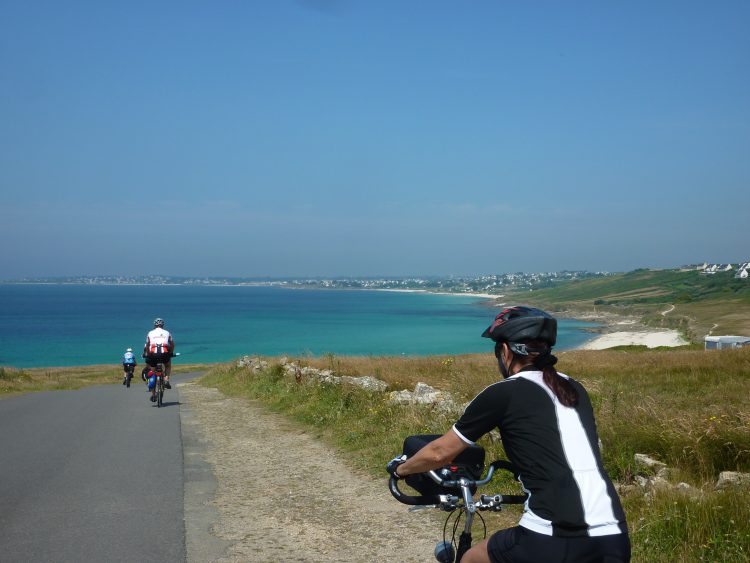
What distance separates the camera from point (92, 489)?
26.0 feet

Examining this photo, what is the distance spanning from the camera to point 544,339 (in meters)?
3.09

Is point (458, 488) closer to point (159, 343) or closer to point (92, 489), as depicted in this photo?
point (92, 489)

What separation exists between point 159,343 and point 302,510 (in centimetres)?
1061

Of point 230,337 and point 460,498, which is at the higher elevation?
point 460,498

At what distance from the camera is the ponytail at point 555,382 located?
2.91 m

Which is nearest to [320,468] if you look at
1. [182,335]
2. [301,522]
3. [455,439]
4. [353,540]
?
[301,522]

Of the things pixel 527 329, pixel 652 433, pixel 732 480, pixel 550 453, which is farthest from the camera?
pixel 652 433

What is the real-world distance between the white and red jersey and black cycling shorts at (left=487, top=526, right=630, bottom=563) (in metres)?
14.9

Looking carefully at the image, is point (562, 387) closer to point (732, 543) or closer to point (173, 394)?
point (732, 543)

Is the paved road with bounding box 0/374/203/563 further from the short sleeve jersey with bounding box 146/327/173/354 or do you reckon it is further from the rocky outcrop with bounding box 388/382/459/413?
Answer: the rocky outcrop with bounding box 388/382/459/413

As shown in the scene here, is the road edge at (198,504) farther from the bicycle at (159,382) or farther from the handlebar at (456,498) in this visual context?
the bicycle at (159,382)

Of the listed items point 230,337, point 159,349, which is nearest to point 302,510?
point 159,349

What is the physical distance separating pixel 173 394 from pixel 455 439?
19.4 meters

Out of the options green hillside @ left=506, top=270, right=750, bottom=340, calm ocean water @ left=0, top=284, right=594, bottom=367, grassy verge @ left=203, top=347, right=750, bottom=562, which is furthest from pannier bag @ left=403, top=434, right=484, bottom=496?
green hillside @ left=506, top=270, right=750, bottom=340
